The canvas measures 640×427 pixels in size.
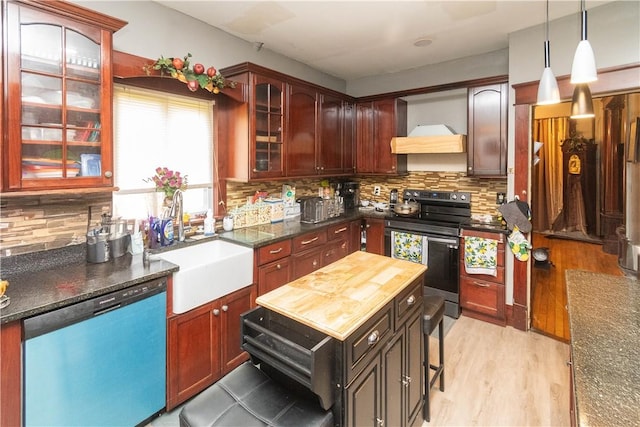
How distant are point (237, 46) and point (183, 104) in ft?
2.80

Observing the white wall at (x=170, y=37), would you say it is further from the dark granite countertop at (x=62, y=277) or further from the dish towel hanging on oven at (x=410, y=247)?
the dish towel hanging on oven at (x=410, y=247)

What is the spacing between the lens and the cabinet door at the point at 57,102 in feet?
5.28

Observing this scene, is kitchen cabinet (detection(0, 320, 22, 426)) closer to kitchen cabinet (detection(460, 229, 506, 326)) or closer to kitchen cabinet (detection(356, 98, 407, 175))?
kitchen cabinet (detection(460, 229, 506, 326))

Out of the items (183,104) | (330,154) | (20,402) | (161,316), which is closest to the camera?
(20,402)

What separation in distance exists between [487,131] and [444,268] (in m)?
1.49

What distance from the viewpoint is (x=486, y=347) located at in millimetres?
2832

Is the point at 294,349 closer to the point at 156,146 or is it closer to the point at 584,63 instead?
the point at 584,63

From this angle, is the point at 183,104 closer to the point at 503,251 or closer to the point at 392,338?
the point at 392,338

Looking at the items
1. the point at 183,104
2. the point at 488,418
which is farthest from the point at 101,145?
the point at 488,418

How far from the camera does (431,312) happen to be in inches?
77.5

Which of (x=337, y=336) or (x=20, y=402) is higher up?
(x=337, y=336)

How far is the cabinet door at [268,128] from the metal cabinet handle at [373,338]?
197cm

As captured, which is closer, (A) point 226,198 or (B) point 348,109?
(A) point 226,198

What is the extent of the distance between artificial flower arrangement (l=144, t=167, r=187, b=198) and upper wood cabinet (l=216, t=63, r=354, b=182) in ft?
1.78
